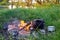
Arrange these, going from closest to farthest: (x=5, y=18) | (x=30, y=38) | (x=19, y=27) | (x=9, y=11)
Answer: (x=30, y=38)
(x=19, y=27)
(x=5, y=18)
(x=9, y=11)

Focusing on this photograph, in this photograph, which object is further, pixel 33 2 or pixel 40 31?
pixel 33 2

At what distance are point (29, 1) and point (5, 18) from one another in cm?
295

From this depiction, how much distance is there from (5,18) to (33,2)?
2.90 m

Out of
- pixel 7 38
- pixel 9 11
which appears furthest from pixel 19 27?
pixel 9 11

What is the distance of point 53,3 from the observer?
8.41m

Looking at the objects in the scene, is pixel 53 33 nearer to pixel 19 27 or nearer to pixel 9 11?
pixel 19 27

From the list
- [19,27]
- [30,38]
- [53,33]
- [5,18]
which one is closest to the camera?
[30,38]

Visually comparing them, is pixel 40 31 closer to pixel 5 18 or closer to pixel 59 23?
pixel 59 23

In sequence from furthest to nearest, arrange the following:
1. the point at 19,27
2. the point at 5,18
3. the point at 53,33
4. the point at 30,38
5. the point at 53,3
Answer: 1. the point at 53,3
2. the point at 5,18
3. the point at 19,27
4. the point at 53,33
5. the point at 30,38

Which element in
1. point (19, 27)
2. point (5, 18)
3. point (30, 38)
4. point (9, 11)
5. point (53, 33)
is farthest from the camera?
point (9, 11)

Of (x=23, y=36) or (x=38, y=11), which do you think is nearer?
(x=23, y=36)

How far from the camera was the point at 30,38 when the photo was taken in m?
4.52

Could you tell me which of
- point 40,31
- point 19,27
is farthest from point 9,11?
point 40,31

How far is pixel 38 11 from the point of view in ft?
20.6
